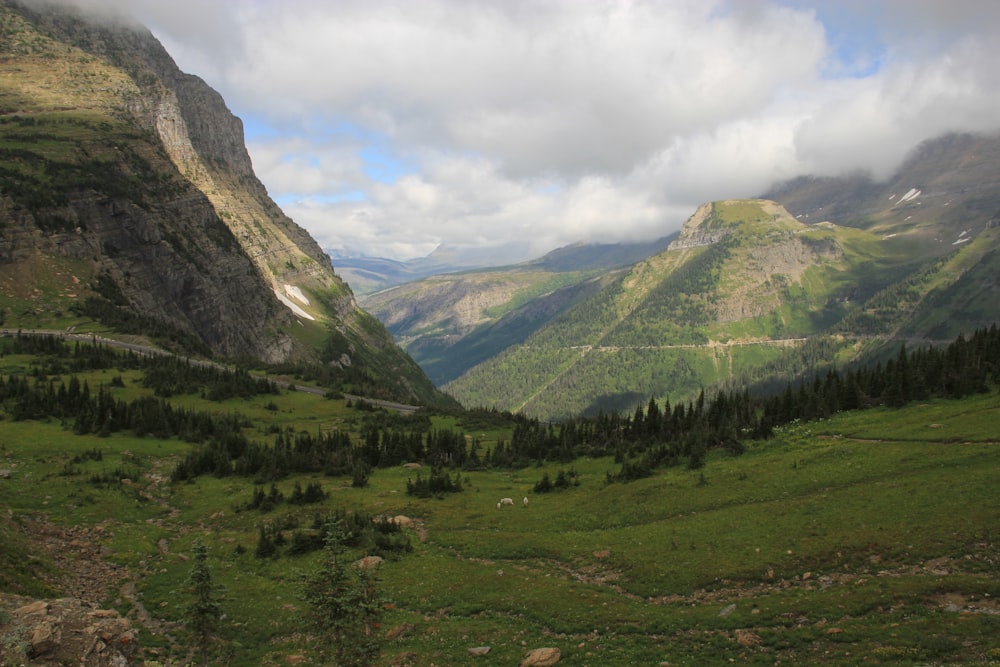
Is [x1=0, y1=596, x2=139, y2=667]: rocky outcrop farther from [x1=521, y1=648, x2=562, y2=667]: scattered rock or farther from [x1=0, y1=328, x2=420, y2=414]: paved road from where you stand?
[x1=0, y1=328, x2=420, y2=414]: paved road

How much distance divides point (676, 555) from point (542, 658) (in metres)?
13.4

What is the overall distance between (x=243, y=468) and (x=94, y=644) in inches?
1950

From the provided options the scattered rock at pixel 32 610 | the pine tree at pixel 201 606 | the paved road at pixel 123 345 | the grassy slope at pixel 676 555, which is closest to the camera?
the scattered rock at pixel 32 610

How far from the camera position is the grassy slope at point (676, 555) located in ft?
77.4

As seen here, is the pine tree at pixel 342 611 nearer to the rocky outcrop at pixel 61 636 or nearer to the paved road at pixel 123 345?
the rocky outcrop at pixel 61 636

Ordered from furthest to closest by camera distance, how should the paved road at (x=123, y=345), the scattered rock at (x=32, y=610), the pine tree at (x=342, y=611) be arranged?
the paved road at (x=123, y=345) < the pine tree at (x=342, y=611) < the scattered rock at (x=32, y=610)

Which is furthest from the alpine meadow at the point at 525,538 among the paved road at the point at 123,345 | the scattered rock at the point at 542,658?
the paved road at the point at 123,345

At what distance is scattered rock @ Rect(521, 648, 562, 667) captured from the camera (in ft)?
77.6

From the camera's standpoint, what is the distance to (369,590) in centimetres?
2320

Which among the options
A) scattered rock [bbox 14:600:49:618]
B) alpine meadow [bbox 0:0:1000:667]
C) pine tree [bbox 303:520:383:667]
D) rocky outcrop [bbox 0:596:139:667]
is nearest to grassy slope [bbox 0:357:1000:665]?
alpine meadow [bbox 0:0:1000:667]

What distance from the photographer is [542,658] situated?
23.9 metres

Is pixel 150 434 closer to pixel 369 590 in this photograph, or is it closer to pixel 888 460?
pixel 369 590

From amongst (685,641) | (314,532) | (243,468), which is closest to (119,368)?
(243,468)

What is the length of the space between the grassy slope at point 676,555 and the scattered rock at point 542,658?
0.68 metres
